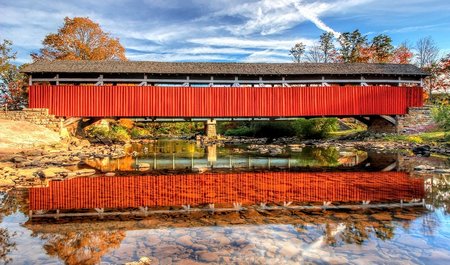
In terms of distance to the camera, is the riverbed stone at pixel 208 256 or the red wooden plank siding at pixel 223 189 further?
the red wooden plank siding at pixel 223 189

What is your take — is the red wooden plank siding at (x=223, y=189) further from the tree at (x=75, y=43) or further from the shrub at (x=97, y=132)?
the tree at (x=75, y=43)

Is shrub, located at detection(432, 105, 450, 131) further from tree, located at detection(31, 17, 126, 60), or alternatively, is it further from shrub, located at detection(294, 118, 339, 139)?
tree, located at detection(31, 17, 126, 60)

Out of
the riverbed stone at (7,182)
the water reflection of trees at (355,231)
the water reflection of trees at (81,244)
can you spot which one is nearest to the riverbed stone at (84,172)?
the riverbed stone at (7,182)

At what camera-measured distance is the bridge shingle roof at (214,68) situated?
64.0 ft

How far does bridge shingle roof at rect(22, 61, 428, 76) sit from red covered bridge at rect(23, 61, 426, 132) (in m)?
0.05

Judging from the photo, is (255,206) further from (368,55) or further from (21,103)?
(368,55)

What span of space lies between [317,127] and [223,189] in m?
17.6

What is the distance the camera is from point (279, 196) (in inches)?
300

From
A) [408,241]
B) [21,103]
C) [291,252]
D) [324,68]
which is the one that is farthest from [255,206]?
[21,103]

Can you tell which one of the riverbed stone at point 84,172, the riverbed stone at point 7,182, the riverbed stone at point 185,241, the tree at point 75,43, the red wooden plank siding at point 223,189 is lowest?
the riverbed stone at point 185,241

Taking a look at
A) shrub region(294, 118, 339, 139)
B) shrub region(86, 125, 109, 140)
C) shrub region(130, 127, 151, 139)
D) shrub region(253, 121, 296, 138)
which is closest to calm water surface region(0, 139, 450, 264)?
shrub region(294, 118, 339, 139)

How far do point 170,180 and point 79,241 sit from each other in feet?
16.9

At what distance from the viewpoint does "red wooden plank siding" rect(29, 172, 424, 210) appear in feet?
23.9

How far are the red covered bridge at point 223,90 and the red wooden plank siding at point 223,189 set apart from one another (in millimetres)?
10813
